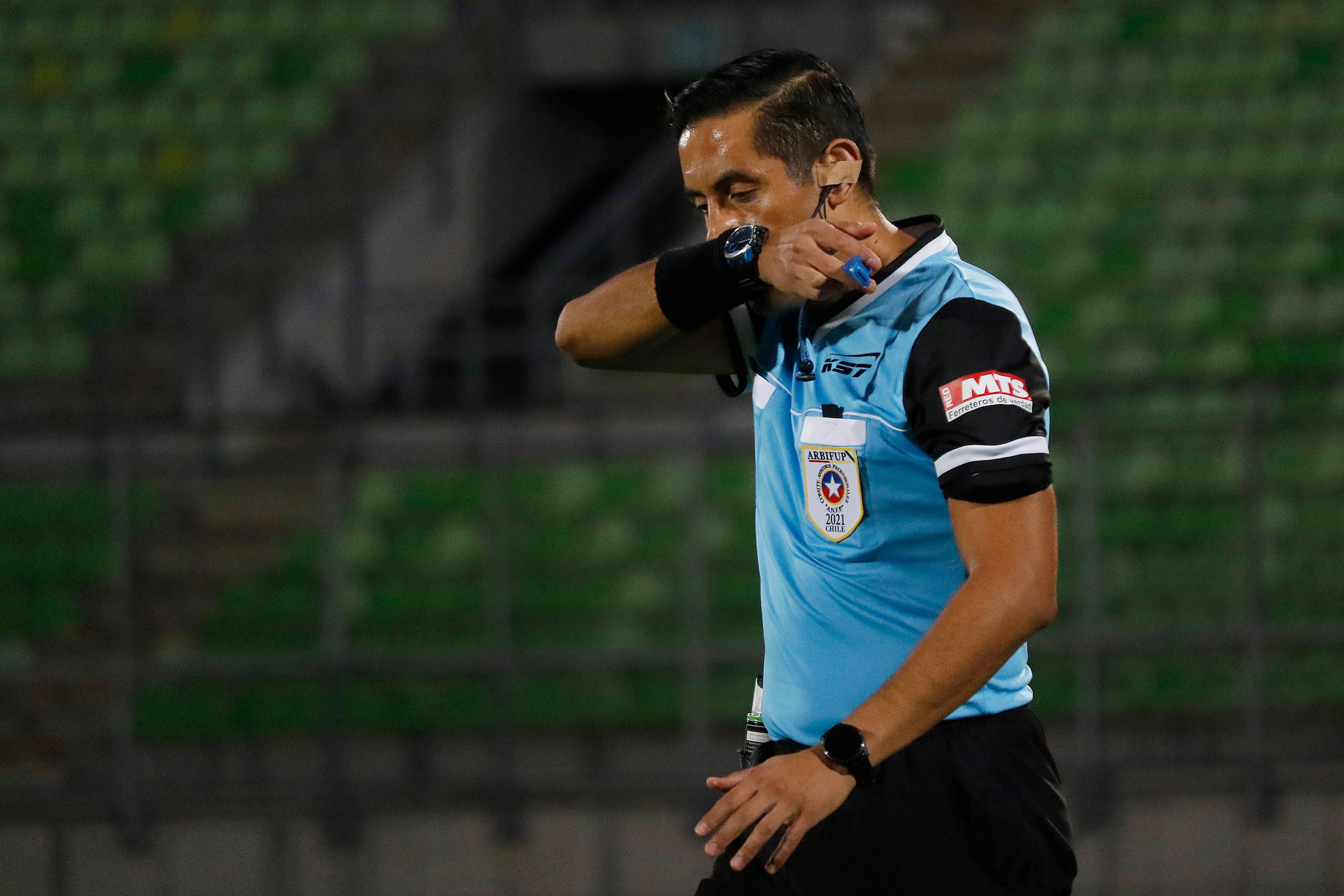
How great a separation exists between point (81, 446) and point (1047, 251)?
4.57m

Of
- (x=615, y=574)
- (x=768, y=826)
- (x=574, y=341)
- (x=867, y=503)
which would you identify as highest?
(x=574, y=341)

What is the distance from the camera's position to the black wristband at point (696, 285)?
191 cm

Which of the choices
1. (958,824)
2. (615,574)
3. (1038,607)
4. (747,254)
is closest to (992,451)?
(1038,607)

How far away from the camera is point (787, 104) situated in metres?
1.91

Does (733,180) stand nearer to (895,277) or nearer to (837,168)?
(837,168)

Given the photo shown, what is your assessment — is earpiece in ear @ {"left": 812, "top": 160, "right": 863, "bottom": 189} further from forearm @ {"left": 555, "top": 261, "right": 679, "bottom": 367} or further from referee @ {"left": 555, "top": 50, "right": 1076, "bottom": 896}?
forearm @ {"left": 555, "top": 261, "right": 679, "bottom": 367}

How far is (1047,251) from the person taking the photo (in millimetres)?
7164

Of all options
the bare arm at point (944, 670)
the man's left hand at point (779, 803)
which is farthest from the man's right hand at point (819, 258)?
the man's left hand at point (779, 803)

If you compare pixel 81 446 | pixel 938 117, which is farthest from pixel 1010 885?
pixel 938 117

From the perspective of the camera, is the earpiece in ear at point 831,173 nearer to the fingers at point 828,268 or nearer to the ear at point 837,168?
the ear at point 837,168

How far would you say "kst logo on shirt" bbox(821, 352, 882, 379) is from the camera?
6.02 ft

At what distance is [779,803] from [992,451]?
46 cm

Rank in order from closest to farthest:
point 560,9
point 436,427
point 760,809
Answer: point 760,809 → point 436,427 → point 560,9

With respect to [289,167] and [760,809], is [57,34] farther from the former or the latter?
[760,809]
